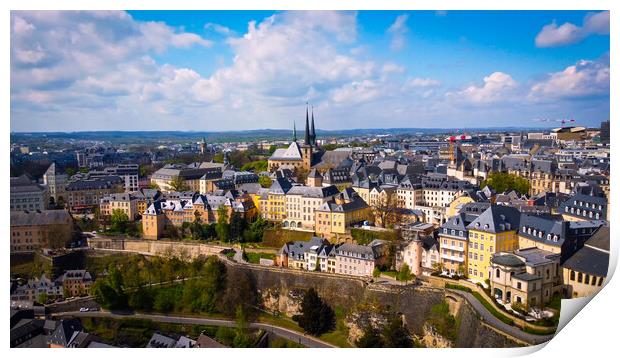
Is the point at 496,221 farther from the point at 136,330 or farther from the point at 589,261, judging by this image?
the point at 136,330

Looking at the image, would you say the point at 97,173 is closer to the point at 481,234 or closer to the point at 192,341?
the point at 192,341

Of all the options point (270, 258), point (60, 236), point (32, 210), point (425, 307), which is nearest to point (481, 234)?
point (425, 307)

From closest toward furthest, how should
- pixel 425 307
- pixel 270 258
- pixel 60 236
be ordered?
pixel 425 307, pixel 270 258, pixel 60 236

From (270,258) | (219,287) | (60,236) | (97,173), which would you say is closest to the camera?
(219,287)

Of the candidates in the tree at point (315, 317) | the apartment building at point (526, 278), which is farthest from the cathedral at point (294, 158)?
the apartment building at point (526, 278)

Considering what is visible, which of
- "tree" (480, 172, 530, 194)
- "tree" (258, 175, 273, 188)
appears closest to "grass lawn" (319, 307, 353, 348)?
"tree" (480, 172, 530, 194)

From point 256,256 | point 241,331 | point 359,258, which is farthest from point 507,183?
point 241,331
